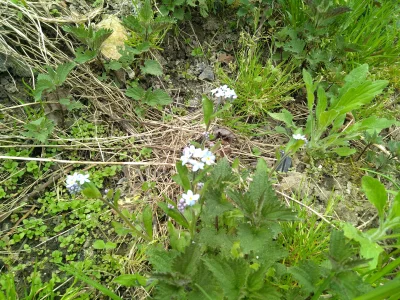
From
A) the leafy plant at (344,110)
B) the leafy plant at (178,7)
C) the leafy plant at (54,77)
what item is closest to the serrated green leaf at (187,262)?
the leafy plant at (344,110)

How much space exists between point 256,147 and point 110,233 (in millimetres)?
1019

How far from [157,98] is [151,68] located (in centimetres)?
21

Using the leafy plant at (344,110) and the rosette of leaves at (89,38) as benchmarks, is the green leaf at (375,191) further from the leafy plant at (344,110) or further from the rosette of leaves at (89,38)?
the rosette of leaves at (89,38)

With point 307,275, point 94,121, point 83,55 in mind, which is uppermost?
point 83,55

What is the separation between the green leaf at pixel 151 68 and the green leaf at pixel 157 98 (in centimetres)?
13

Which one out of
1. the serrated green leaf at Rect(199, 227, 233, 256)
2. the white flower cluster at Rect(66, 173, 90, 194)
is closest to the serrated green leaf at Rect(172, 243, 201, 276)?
the serrated green leaf at Rect(199, 227, 233, 256)

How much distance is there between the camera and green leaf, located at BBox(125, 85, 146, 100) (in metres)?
2.12

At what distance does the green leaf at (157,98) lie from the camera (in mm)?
2139

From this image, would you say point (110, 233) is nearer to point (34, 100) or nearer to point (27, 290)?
point (27, 290)

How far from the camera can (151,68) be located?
7.23 ft

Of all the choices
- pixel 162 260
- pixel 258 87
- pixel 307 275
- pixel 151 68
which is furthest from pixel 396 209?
pixel 151 68

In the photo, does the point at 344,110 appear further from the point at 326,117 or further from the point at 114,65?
the point at 114,65

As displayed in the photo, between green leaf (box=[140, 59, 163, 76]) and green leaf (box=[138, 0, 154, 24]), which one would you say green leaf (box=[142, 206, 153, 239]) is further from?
green leaf (box=[138, 0, 154, 24])

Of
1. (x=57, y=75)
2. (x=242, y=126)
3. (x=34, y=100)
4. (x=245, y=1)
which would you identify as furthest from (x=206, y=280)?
(x=245, y=1)
